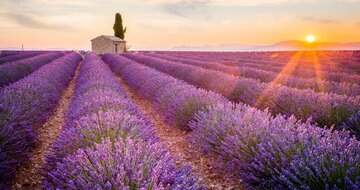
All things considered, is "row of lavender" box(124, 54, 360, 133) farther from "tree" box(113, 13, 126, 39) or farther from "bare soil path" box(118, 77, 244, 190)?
"tree" box(113, 13, 126, 39)

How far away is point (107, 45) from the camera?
3653 centimetres

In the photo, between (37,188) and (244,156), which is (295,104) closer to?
(244,156)

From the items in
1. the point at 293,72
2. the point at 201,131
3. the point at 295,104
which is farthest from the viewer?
the point at 293,72

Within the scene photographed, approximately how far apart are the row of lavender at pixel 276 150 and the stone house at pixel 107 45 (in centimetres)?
3353

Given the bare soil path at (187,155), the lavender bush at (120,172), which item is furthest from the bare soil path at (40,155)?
the bare soil path at (187,155)

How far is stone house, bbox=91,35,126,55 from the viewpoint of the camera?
36250 millimetres

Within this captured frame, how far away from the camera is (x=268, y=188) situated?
233 cm

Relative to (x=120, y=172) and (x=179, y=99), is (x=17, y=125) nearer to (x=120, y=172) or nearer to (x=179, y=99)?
(x=120, y=172)

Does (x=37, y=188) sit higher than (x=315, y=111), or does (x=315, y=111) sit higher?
(x=315, y=111)

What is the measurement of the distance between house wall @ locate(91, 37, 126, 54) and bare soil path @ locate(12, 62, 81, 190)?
3092 centimetres

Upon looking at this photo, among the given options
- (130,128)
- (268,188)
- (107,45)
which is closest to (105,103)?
(130,128)

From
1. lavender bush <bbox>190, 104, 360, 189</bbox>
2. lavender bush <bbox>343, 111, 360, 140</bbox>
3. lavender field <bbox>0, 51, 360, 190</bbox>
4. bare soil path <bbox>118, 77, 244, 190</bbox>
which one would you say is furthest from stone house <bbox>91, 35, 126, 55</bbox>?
lavender bush <bbox>343, 111, 360, 140</bbox>

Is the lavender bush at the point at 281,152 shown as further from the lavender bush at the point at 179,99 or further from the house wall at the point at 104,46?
the house wall at the point at 104,46

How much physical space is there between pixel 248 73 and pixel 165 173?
26.9 feet
